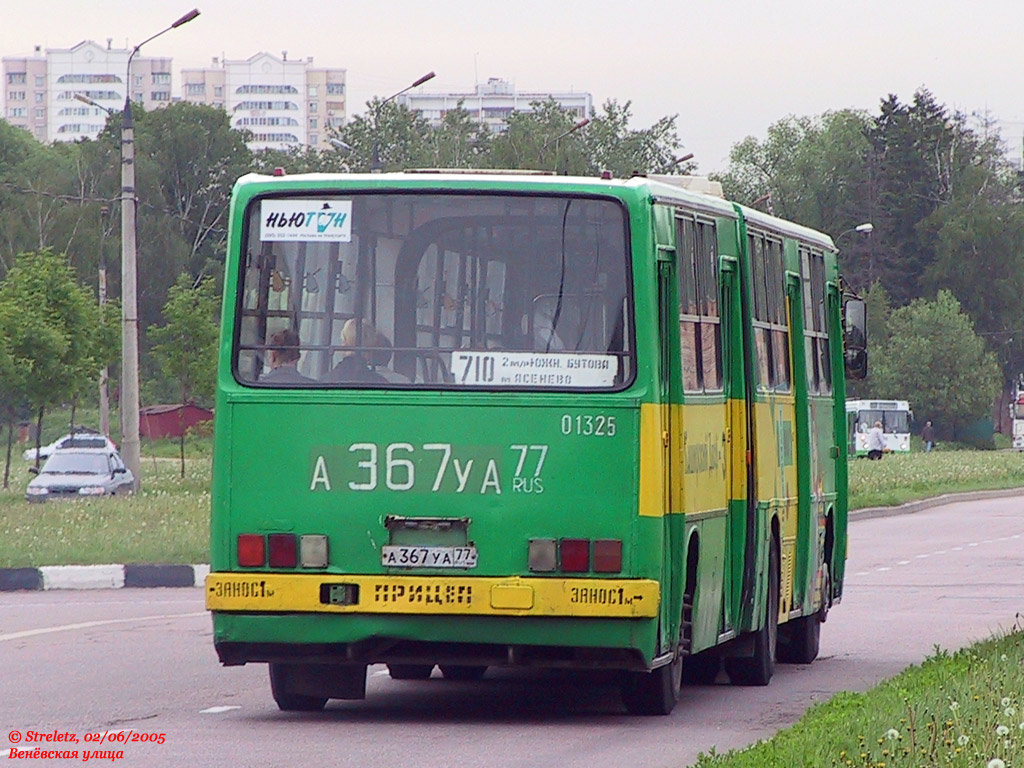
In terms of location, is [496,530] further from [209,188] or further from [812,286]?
[209,188]

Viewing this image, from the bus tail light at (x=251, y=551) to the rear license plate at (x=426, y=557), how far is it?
59cm

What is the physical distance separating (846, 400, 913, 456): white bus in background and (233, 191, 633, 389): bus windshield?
8559 centimetres

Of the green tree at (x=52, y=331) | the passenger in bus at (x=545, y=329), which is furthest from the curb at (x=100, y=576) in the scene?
the green tree at (x=52, y=331)

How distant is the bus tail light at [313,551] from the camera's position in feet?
34.8

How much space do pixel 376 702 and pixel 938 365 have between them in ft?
323

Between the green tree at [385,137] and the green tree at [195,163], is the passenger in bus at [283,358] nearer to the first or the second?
the green tree at [195,163]

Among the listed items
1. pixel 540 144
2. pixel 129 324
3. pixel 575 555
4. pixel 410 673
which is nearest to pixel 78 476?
pixel 129 324

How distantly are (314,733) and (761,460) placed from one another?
12.9 ft

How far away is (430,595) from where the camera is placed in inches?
413

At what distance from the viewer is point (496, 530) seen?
10.5 m

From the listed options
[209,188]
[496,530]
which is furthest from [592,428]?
[209,188]

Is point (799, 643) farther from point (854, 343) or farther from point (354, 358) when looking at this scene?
point (354, 358)

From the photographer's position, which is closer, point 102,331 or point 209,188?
point 102,331

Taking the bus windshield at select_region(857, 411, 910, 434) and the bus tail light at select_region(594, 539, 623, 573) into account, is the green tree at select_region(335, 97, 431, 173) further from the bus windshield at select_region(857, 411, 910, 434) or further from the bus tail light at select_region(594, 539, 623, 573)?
the bus tail light at select_region(594, 539, 623, 573)
